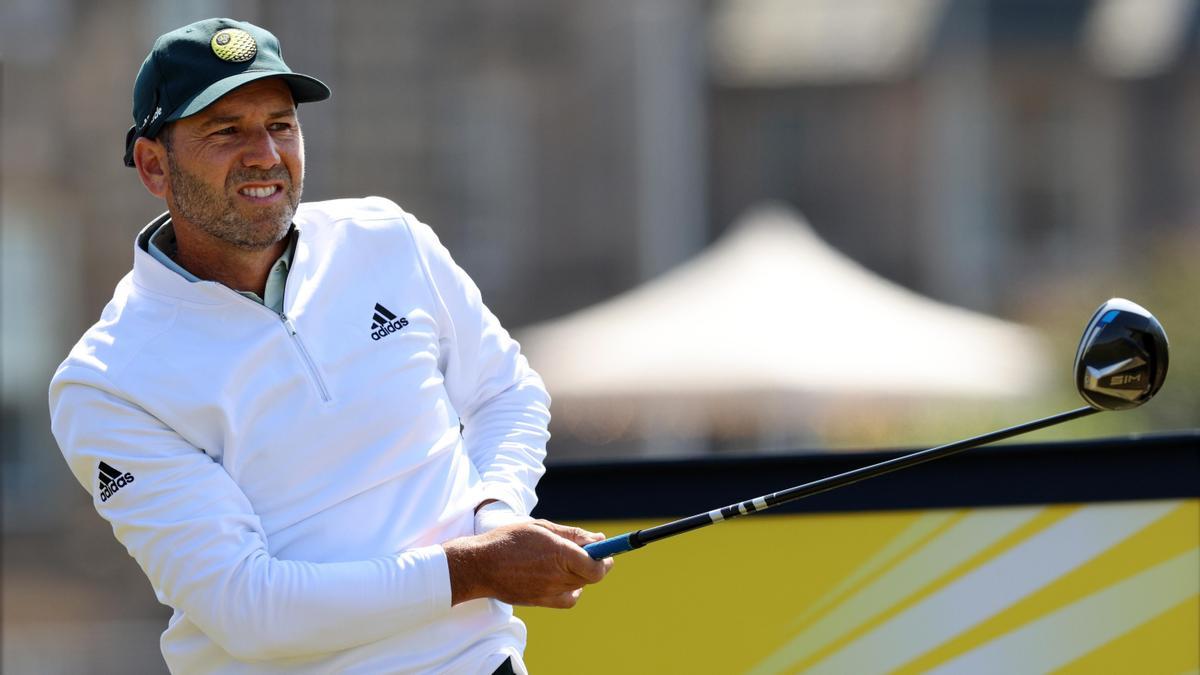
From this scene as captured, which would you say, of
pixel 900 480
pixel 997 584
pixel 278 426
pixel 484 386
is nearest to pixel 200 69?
pixel 278 426

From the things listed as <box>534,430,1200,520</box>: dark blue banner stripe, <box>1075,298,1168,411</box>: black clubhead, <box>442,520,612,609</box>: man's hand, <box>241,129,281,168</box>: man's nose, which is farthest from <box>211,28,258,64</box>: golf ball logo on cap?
<box>1075,298,1168,411</box>: black clubhead

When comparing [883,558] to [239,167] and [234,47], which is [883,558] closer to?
[239,167]

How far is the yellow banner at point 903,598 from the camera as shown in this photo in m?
3.62

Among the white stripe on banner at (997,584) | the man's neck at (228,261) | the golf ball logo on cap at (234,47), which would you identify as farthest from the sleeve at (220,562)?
the white stripe on banner at (997,584)

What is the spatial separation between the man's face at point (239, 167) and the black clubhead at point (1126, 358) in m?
1.56

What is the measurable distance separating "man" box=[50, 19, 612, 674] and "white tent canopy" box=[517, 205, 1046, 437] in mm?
10609

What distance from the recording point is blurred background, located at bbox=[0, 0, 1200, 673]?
47.8 feet

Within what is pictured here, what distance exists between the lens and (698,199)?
73.7 ft

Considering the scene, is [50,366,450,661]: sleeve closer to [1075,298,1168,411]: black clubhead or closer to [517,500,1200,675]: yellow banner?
[517,500,1200,675]: yellow banner

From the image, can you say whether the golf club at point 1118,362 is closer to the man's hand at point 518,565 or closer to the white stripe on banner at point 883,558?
the man's hand at point 518,565

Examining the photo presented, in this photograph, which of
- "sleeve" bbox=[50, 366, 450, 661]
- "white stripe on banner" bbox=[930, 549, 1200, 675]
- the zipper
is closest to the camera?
"sleeve" bbox=[50, 366, 450, 661]

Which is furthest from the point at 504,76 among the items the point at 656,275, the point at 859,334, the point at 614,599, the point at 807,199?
the point at 614,599

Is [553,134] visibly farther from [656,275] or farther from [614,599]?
[614,599]

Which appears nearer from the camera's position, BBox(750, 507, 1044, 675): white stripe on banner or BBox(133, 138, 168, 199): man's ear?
BBox(133, 138, 168, 199): man's ear
